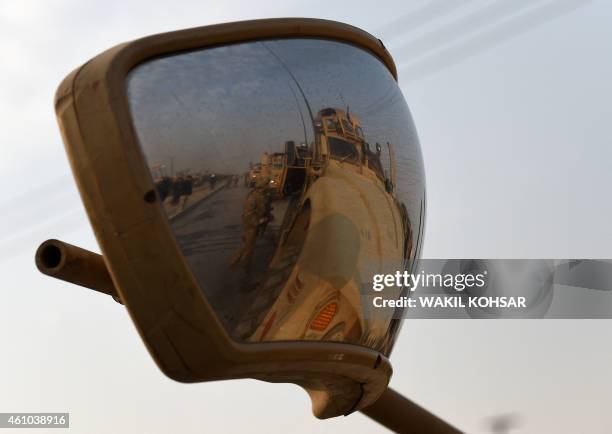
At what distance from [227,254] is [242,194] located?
25cm

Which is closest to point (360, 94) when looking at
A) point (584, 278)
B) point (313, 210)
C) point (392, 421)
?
point (313, 210)

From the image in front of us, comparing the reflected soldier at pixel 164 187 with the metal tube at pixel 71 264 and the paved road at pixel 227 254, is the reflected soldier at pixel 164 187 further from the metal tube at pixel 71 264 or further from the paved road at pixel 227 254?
the metal tube at pixel 71 264

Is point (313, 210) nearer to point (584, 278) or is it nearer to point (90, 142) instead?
point (90, 142)

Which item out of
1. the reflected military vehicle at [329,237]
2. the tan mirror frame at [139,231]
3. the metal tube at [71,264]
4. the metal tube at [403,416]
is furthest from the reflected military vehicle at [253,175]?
the metal tube at [403,416]

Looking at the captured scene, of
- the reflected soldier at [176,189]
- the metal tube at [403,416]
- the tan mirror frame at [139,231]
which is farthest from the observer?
the metal tube at [403,416]

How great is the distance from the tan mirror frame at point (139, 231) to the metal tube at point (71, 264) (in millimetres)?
448

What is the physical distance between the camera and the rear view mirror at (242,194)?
14.2 feet

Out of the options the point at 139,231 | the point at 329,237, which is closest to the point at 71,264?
the point at 139,231

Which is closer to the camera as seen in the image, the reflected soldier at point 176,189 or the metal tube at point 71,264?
the reflected soldier at point 176,189

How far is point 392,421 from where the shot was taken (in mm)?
6477

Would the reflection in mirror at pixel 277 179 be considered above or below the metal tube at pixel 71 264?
above

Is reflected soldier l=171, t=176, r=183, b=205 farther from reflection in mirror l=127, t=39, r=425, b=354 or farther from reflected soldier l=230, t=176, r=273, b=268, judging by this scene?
reflected soldier l=230, t=176, r=273, b=268

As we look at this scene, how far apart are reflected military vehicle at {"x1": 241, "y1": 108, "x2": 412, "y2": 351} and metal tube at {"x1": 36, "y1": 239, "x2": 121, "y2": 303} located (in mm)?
731

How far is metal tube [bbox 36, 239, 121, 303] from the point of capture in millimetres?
4742
